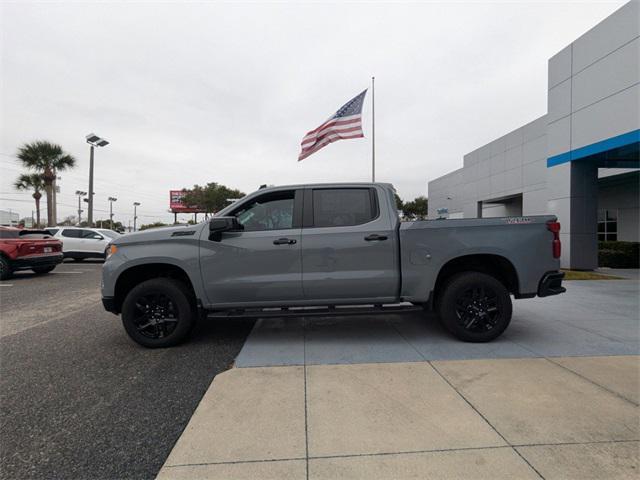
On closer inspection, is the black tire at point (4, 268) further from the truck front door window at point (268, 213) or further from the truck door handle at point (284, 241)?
the truck door handle at point (284, 241)

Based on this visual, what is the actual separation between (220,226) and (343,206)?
4.92 ft

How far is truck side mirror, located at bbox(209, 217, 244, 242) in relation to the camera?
11.8 ft

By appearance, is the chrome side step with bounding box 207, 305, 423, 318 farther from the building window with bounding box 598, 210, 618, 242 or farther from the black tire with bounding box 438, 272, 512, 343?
the building window with bounding box 598, 210, 618, 242

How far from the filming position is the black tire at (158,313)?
3.78 meters

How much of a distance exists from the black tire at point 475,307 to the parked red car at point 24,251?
11.5 metres

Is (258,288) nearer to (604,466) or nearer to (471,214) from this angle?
(604,466)

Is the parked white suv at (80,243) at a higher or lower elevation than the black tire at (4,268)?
higher

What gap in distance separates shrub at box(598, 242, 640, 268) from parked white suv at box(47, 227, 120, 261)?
2015 cm

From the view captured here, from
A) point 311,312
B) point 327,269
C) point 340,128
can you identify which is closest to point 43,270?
point 340,128

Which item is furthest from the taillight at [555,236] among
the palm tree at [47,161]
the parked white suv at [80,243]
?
the palm tree at [47,161]

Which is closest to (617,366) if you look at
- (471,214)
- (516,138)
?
(516,138)

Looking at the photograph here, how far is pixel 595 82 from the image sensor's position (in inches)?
376

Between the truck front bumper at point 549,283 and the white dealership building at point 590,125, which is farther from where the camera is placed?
the white dealership building at point 590,125

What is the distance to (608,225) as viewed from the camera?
17469 millimetres
